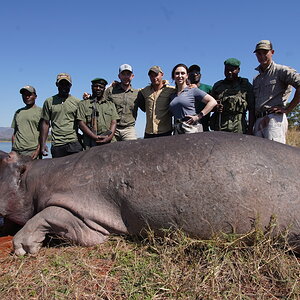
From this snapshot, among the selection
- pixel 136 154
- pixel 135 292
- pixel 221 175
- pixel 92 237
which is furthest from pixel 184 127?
pixel 135 292

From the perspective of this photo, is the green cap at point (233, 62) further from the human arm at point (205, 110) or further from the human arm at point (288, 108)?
the human arm at point (288, 108)

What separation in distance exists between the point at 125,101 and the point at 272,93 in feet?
9.88

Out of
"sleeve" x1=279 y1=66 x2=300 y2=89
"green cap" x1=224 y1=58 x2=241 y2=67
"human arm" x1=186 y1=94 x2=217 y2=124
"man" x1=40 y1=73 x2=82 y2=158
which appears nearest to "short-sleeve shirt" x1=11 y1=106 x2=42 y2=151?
"man" x1=40 y1=73 x2=82 y2=158

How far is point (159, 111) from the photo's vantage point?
6418 mm

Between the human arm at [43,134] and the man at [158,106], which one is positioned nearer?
the man at [158,106]

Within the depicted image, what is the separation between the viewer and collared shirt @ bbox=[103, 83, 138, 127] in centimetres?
703

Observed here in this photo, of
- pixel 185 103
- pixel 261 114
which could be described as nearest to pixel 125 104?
pixel 185 103

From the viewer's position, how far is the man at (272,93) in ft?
18.1

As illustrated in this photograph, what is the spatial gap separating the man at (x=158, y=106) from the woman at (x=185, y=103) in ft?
1.98

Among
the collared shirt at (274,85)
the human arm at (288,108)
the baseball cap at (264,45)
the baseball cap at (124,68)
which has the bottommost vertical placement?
the human arm at (288,108)

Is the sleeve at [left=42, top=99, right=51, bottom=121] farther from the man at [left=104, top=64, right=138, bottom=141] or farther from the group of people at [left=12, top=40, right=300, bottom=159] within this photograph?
the man at [left=104, top=64, right=138, bottom=141]

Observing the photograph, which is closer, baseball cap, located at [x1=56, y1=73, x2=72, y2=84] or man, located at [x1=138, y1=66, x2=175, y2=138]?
man, located at [x1=138, y1=66, x2=175, y2=138]

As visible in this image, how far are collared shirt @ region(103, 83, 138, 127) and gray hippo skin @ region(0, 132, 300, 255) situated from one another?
2.52 m

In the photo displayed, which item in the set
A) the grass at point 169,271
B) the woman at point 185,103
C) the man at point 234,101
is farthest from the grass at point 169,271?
the man at point 234,101
